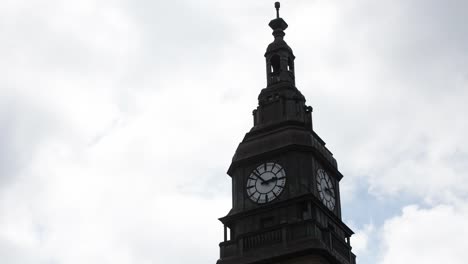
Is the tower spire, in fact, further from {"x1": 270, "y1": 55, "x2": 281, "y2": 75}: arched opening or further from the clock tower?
the clock tower

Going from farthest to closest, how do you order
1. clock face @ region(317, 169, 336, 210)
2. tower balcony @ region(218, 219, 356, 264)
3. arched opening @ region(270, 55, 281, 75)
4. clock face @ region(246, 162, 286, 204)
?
arched opening @ region(270, 55, 281, 75) → clock face @ region(317, 169, 336, 210) → clock face @ region(246, 162, 286, 204) → tower balcony @ region(218, 219, 356, 264)

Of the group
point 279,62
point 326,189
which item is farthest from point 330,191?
point 279,62

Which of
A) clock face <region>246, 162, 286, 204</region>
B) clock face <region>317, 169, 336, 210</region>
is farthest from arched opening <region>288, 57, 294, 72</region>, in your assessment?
clock face <region>246, 162, 286, 204</region>

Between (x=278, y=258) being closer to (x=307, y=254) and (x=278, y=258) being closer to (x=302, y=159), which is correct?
(x=307, y=254)

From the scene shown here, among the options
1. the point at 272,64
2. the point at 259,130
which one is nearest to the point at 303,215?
the point at 259,130

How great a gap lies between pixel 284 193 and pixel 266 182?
4.70 feet

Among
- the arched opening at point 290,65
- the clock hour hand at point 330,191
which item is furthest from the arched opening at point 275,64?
the clock hour hand at point 330,191

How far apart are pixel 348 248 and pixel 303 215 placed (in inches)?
151

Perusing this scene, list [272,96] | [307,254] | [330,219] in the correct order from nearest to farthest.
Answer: [307,254]
[330,219]
[272,96]

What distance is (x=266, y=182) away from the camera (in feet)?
187

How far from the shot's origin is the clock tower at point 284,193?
54.0 metres

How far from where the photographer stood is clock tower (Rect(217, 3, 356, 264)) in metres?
54.0

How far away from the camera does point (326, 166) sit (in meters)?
58.8

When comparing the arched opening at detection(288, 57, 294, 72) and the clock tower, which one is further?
the arched opening at detection(288, 57, 294, 72)
